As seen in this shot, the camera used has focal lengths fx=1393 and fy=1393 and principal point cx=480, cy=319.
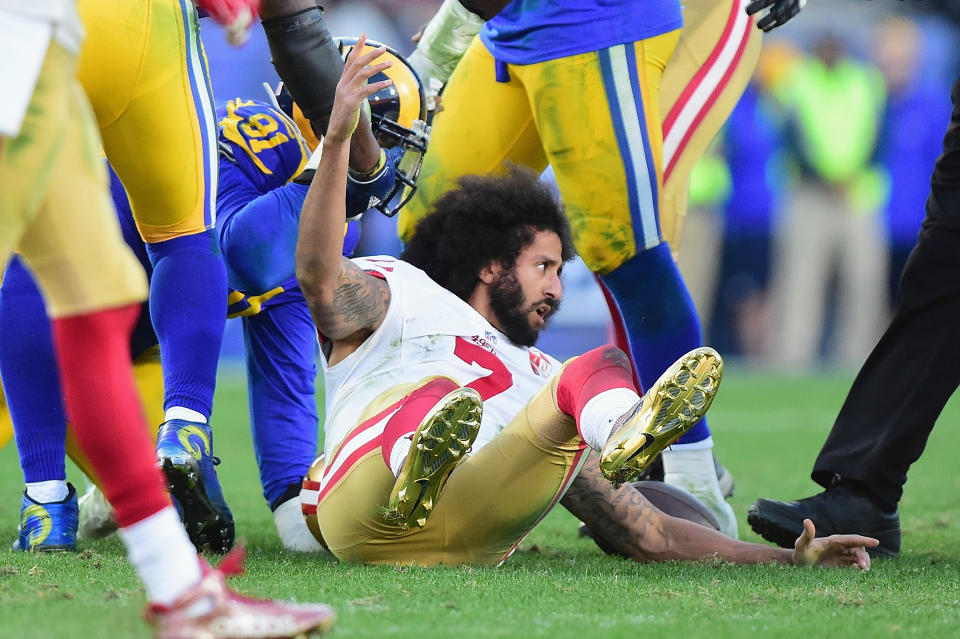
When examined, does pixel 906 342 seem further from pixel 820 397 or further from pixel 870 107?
pixel 870 107

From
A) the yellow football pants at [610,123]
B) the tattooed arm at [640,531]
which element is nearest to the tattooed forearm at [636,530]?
the tattooed arm at [640,531]

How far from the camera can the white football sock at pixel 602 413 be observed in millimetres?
2768

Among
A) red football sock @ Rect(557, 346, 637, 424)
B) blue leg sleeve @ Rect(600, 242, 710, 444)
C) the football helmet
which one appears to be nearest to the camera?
red football sock @ Rect(557, 346, 637, 424)

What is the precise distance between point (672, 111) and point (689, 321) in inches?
25.2

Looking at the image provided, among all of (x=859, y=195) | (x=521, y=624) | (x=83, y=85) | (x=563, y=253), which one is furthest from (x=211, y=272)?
(x=859, y=195)

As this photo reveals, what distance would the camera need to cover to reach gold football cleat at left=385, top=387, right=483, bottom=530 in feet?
8.92

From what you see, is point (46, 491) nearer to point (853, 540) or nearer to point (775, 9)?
point (853, 540)

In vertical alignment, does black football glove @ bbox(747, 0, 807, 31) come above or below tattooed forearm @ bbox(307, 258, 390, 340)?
above

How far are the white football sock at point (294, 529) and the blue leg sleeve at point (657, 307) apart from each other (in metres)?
1.01

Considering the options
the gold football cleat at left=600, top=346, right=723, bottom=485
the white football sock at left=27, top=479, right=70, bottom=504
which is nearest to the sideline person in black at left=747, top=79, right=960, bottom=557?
the gold football cleat at left=600, top=346, right=723, bottom=485

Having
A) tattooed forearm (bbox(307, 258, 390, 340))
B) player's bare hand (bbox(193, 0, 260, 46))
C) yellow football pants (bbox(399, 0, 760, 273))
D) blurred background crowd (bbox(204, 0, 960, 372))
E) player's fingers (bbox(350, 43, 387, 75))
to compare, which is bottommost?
blurred background crowd (bbox(204, 0, 960, 372))

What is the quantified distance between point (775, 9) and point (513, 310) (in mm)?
962

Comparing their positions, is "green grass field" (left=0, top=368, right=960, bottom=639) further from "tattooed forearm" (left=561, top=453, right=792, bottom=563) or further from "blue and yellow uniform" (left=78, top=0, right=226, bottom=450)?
"blue and yellow uniform" (left=78, top=0, right=226, bottom=450)

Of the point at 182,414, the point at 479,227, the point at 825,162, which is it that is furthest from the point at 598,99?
the point at 825,162
